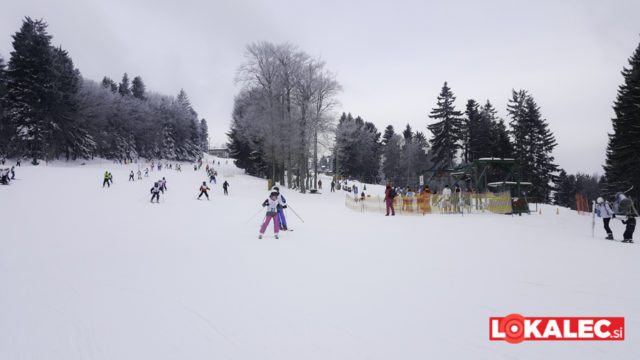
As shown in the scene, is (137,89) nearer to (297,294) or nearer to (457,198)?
(457,198)

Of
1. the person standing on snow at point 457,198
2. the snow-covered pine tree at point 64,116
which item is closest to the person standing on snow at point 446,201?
the person standing on snow at point 457,198

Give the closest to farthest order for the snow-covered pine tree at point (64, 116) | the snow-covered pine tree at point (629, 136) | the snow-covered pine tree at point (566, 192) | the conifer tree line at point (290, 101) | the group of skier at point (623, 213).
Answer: the group of skier at point (623, 213) < the snow-covered pine tree at point (629, 136) < the conifer tree line at point (290, 101) < the snow-covered pine tree at point (64, 116) < the snow-covered pine tree at point (566, 192)

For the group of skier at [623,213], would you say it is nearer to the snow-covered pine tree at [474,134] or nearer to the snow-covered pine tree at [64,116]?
the snow-covered pine tree at [474,134]

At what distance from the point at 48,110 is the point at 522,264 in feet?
Result: 192

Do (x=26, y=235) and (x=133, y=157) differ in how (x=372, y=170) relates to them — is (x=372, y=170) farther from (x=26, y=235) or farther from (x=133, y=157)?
(x=26, y=235)

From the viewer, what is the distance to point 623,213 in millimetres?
10172

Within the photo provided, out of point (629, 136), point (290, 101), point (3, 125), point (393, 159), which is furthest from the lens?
point (393, 159)

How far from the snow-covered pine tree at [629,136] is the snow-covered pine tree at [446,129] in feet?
65.9

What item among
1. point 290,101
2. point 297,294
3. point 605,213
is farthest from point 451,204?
point 290,101

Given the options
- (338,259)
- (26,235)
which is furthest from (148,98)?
(338,259)

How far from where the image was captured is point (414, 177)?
7156cm

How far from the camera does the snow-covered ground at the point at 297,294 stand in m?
3.12

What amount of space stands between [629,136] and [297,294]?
31.9 m

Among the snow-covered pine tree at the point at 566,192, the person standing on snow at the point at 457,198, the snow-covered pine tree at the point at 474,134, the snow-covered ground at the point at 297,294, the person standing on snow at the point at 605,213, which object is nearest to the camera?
the snow-covered ground at the point at 297,294
